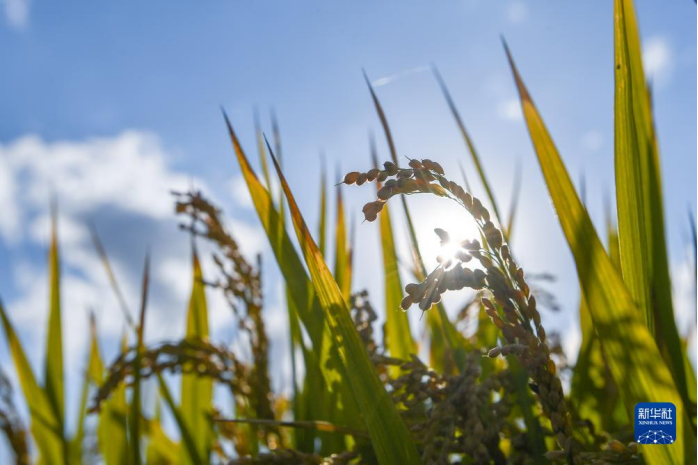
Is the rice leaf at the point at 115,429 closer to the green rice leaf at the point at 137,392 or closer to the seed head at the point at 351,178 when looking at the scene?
the green rice leaf at the point at 137,392

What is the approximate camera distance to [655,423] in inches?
26.6

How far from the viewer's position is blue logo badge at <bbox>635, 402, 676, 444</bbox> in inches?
26.1

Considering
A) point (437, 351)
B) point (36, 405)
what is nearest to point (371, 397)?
point (437, 351)

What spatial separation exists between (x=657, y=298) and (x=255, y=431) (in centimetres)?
101

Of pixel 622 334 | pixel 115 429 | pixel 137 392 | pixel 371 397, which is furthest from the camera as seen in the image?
pixel 115 429

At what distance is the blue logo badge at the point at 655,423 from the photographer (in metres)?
0.66

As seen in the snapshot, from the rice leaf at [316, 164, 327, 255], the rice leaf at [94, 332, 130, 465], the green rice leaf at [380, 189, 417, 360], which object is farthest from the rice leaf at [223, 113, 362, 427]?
the rice leaf at [94, 332, 130, 465]

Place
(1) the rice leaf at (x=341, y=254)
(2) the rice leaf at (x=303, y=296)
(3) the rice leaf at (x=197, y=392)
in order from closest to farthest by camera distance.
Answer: (2) the rice leaf at (x=303, y=296) < (1) the rice leaf at (x=341, y=254) < (3) the rice leaf at (x=197, y=392)

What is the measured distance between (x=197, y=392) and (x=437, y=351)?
2.80 ft

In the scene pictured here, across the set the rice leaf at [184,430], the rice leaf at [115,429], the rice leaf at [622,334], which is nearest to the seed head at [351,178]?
the rice leaf at [622,334]

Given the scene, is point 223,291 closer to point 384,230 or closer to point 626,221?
point 384,230

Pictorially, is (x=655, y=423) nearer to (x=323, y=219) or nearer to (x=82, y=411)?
(x=323, y=219)

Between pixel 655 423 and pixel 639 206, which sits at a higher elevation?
pixel 639 206

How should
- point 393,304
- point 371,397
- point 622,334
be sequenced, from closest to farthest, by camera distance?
point 622,334
point 371,397
point 393,304
